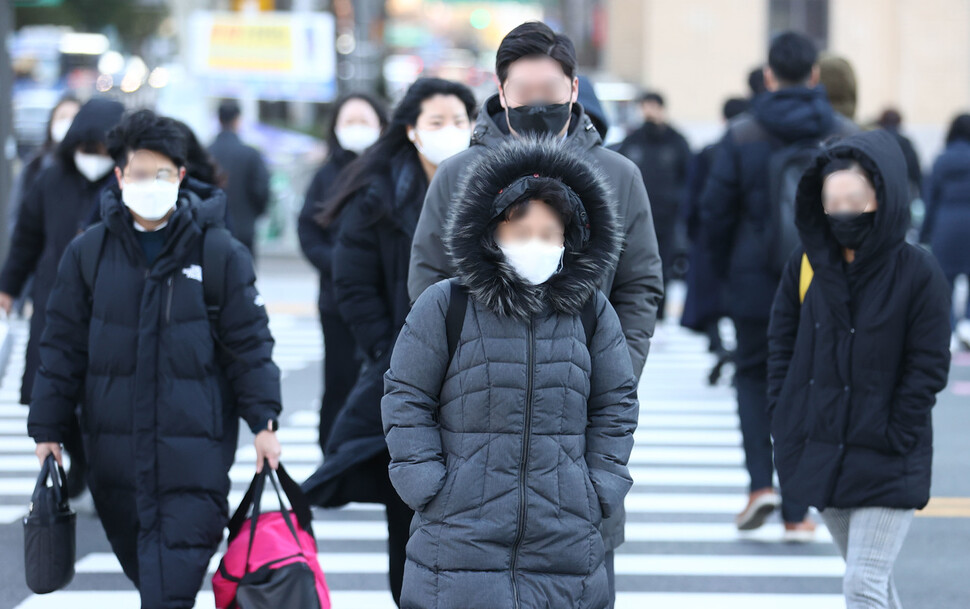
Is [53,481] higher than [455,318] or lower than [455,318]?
lower

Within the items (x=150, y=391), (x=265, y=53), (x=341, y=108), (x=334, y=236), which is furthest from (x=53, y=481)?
(x=265, y=53)

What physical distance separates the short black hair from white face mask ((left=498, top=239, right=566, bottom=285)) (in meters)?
1.91

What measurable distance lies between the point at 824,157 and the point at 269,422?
6.97 feet

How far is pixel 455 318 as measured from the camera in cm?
358

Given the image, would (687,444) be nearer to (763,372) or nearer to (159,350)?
(763,372)

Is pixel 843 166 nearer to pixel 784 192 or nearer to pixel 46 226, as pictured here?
pixel 784 192

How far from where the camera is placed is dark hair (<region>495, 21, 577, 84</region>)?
4.21 meters

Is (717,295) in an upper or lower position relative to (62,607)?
upper

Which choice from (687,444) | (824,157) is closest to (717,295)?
(687,444)

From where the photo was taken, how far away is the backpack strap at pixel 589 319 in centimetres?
368

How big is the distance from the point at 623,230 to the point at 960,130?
8.90 m

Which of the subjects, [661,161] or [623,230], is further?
Answer: [661,161]

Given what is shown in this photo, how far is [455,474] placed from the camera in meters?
3.53

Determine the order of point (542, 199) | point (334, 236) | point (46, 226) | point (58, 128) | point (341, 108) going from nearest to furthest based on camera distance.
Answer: point (542, 199), point (46, 226), point (334, 236), point (341, 108), point (58, 128)
